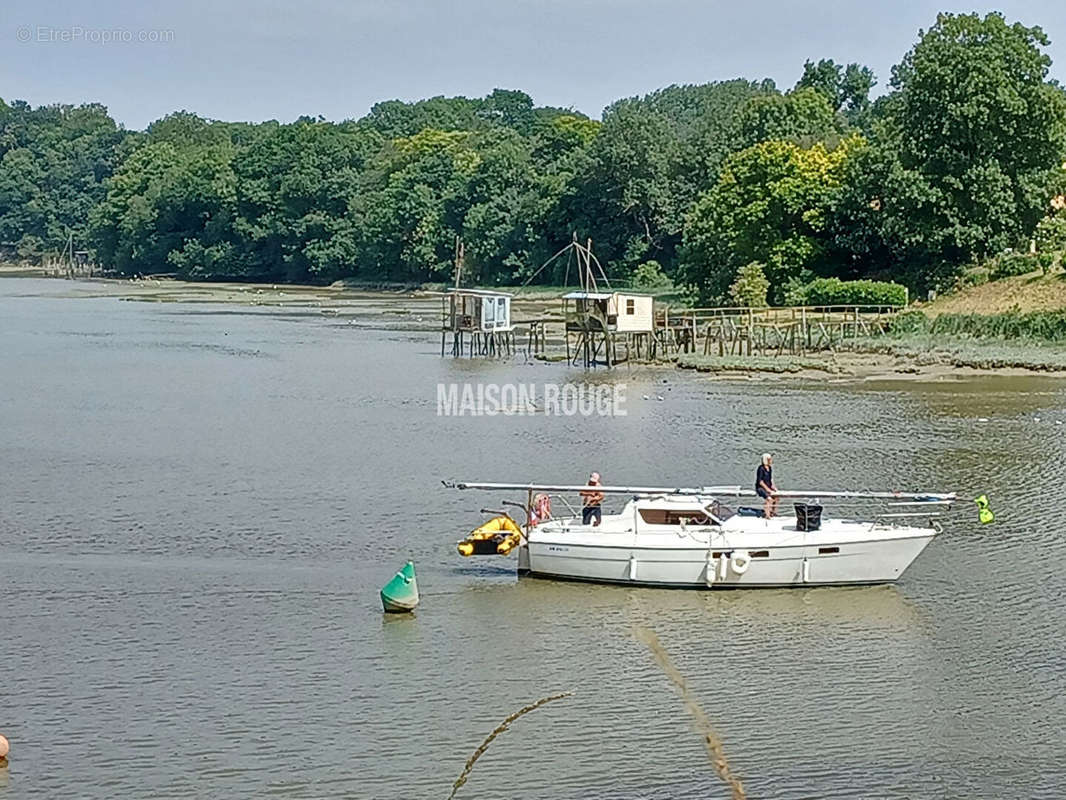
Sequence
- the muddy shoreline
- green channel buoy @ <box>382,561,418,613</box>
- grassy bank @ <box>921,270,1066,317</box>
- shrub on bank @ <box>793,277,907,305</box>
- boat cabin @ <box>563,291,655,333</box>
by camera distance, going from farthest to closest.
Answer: shrub on bank @ <box>793,277,907,305</box>
grassy bank @ <box>921,270,1066,317</box>
boat cabin @ <box>563,291,655,333</box>
the muddy shoreline
green channel buoy @ <box>382,561,418,613</box>

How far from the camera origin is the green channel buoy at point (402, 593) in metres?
23.6

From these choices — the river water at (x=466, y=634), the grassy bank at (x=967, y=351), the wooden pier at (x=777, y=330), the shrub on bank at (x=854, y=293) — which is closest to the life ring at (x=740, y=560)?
the river water at (x=466, y=634)

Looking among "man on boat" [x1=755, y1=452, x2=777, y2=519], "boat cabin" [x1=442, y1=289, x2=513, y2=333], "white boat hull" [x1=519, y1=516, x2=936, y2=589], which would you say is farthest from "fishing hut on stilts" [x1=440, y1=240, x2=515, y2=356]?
"white boat hull" [x1=519, y1=516, x2=936, y2=589]

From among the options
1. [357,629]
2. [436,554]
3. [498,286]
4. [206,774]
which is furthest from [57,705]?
[498,286]

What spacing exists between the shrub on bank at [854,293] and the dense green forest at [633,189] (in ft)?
10.6

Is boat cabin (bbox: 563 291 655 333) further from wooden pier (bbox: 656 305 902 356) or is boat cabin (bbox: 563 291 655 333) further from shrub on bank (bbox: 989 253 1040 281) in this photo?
shrub on bank (bbox: 989 253 1040 281)

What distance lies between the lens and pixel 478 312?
222ft

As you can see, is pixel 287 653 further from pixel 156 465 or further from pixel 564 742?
pixel 156 465

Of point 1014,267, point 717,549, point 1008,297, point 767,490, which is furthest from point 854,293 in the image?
point 717,549

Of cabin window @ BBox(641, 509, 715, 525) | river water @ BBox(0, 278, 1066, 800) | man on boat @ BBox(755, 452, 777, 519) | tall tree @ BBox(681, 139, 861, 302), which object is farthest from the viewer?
tall tree @ BBox(681, 139, 861, 302)

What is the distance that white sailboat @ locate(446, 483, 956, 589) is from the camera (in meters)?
24.5

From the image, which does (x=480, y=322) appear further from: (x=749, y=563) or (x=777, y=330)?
(x=749, y=563)

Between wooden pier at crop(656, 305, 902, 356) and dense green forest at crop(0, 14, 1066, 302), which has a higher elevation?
dense green forest at crop(0, 14, 1066, 302)

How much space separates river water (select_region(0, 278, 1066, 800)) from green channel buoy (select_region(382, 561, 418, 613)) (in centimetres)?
39
